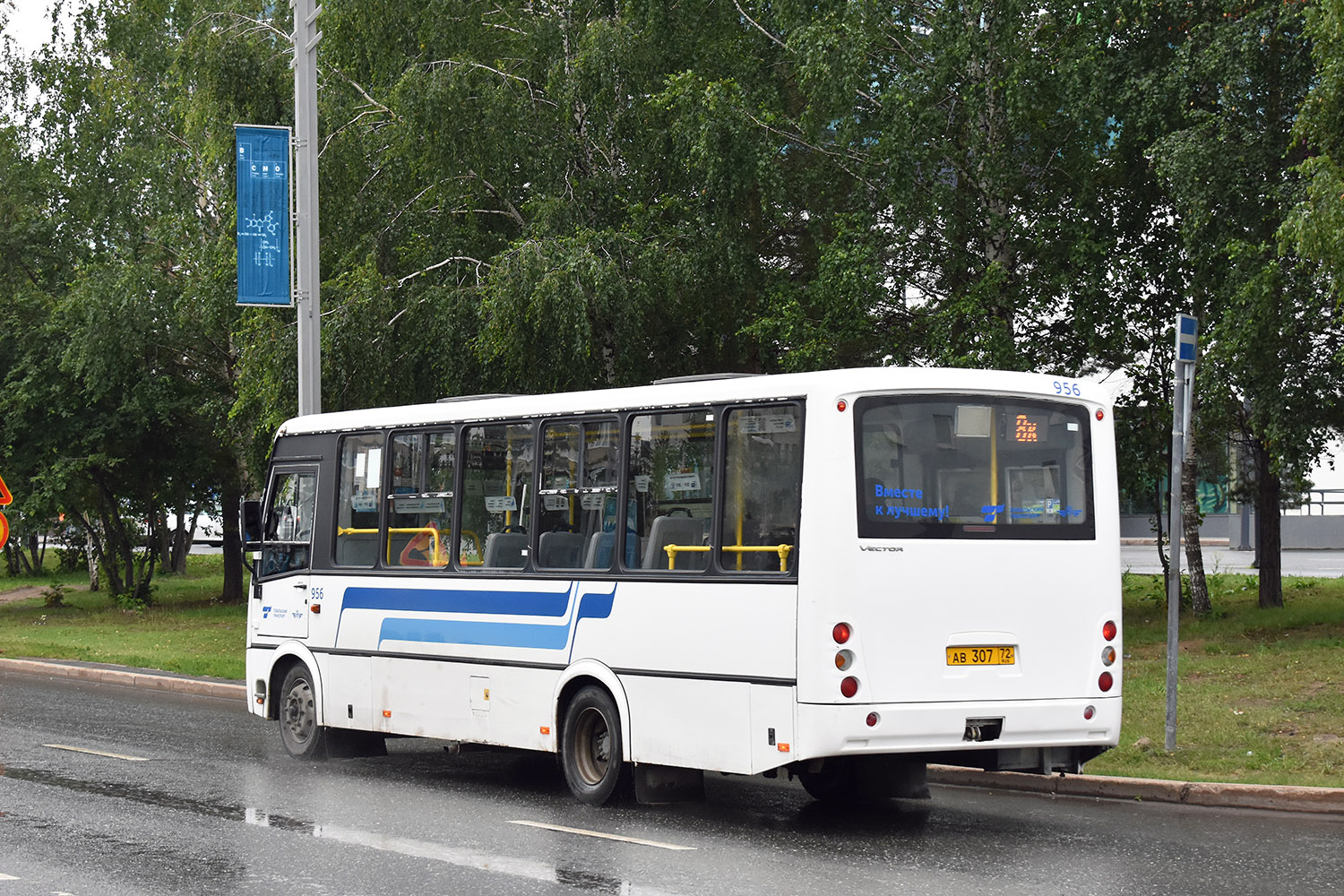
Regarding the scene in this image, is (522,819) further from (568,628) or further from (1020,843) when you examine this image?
(1020,843)

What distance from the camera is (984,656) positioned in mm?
10430

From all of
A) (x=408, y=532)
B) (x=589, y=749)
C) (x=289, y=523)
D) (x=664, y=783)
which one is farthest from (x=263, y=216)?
(x=664, y=783)

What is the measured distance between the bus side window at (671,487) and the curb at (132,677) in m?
9.64

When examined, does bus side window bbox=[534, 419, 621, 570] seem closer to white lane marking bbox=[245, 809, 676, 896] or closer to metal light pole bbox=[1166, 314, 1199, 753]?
white lane marking bbox=[245, 809, 676, 896]

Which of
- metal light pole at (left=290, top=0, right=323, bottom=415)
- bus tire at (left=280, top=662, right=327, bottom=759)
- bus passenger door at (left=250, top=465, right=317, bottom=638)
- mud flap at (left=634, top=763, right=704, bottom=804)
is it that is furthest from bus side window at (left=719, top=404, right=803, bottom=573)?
metal light pole at (left=290, top=0, right=323, bottom=415)

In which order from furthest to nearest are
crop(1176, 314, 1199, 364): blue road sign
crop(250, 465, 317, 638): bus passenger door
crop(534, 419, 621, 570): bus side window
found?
crop(250, 465, 317, 638): bus passenger door → crop(1176, 314, 1199, 364): blue road sign → crop(534, 419, 621, 570): bus side window

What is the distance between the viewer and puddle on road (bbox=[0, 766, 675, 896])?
8750 millimetres

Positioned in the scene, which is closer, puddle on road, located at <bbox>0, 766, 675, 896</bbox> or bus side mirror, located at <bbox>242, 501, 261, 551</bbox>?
puddle on road, located at <bbox>0, 766, 675, 896</bbox>

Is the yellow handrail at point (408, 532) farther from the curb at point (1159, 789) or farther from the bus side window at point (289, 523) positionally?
the curb at point (1159, 789)

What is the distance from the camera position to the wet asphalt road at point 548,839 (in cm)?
872

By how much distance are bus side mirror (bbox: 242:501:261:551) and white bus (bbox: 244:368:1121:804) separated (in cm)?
268

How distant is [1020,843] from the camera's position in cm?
1005

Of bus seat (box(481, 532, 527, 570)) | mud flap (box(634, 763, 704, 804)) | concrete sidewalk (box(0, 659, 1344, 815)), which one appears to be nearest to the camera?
concrete sidewalk (box(0, 659, 1344, 815))

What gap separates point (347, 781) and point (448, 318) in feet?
40.1
